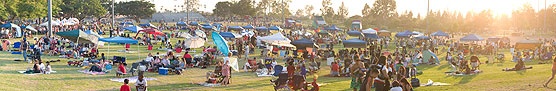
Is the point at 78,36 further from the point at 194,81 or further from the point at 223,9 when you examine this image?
the point at 223,9

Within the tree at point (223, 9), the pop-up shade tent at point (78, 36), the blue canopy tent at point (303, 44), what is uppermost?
the tree at point (223, 9)

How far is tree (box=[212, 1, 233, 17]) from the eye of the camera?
114 m

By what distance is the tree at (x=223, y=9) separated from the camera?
11412cm

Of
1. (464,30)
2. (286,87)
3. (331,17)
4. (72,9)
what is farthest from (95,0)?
(286,87)

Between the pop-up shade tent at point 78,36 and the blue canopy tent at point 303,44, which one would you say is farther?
the blue canopy tent at point 303,44

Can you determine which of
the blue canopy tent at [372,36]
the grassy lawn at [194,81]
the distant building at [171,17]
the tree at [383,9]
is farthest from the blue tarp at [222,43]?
the distant building at [171,17]

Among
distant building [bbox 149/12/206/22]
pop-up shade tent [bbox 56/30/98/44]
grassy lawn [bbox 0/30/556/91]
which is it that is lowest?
grassy lawn [bbox 0/30/556/91]

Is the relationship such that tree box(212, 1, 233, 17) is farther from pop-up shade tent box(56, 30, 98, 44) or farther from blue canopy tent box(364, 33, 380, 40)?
pop-up shade tent box(56, 30, 98, 44)

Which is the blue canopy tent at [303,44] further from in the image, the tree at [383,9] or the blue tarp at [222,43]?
the tree at [383,9]

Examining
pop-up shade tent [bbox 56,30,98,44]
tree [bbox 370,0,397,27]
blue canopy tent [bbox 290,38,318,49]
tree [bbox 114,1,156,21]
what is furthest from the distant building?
pop-up shade tent [bbox 56,30,98,44]

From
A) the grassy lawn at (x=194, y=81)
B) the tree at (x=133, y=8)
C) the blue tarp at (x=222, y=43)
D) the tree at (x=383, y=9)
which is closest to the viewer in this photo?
the grassy lawn at (x=194, y=81)

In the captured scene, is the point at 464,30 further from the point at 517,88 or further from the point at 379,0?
the point at 517,88

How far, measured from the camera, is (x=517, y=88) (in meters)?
15.6

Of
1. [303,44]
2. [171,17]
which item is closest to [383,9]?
[171,17]
